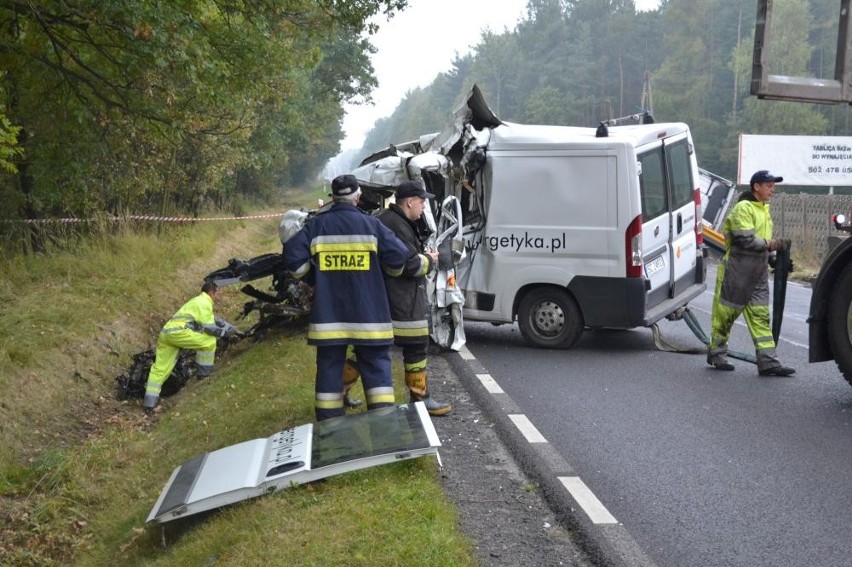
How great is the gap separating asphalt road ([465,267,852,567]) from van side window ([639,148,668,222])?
1.50 metres

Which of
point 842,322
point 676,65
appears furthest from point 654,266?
point 676,65

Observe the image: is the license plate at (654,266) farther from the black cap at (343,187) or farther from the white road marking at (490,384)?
the black cap at (343,187)

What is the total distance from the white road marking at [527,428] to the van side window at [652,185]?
320 cm

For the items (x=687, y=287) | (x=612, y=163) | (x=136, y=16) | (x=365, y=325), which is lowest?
(x=687, y=287)

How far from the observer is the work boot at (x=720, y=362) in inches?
349

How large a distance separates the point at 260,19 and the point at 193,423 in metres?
5.31

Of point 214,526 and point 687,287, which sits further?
point 687,287

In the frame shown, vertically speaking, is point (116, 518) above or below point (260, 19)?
below

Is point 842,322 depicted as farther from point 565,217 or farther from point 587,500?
point 587,500

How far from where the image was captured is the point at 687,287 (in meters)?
10.6

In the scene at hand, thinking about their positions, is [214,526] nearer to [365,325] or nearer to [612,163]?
[365,325]

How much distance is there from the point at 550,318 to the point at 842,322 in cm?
333

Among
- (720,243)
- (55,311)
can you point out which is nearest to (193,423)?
(55,311)

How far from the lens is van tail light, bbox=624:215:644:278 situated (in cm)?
930
